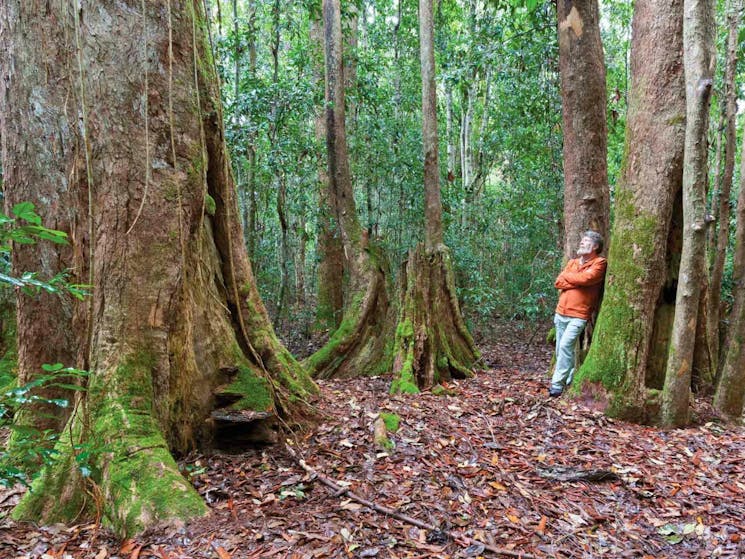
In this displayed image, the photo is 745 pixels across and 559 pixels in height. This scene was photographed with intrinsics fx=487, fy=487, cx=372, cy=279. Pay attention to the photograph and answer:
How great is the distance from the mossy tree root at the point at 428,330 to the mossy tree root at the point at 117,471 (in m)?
3.39

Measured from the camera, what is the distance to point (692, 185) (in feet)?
14.1

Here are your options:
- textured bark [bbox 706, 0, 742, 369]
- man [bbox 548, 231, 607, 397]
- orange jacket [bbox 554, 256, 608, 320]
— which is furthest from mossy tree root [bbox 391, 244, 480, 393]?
textured bark [bbox 706, 0, 742, 369]

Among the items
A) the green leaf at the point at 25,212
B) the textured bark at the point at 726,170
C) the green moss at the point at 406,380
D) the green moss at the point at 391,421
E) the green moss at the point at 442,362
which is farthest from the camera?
the green moss at the point at 442,362

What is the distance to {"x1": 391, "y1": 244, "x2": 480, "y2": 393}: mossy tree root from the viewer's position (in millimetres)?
6473

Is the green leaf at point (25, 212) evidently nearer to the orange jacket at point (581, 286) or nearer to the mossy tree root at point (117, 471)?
the mossy tree root at point (117, 471)

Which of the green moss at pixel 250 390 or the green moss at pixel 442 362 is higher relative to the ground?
the green moss at pixel 250 390

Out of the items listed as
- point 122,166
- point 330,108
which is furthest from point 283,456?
point 330,108

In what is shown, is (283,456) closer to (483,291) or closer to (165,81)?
(165,81)

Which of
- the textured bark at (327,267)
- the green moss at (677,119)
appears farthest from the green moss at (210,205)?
the textured bark at (327,267)

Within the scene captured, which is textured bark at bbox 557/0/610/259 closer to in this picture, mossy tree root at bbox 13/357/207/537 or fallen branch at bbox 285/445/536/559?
fallen branch at bbox 285/445/536/559

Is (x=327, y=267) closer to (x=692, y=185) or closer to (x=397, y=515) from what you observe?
(x=692, y=185)

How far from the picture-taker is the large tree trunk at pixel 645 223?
4.98 m

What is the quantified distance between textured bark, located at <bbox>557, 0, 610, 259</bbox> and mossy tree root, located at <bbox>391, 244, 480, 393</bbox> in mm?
2064

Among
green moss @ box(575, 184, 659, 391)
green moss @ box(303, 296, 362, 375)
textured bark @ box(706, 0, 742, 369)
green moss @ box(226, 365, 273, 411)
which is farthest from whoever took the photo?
green moss @ box(303, 296, 362, 375)
